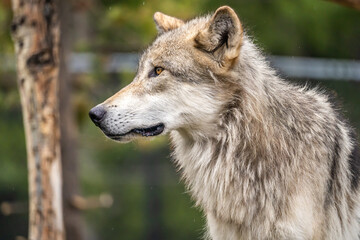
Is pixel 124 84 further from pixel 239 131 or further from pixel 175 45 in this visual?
pixel 239 131

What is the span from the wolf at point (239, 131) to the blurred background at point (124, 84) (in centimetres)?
409

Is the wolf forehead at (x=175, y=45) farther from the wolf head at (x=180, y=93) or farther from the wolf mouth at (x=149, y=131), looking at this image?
the wolf mouth at (x=149, y=131)

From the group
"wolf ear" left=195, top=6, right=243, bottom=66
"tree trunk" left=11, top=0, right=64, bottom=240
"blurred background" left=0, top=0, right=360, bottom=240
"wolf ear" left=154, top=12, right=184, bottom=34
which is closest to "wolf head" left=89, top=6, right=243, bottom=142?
"wolf ear" left=195, top=6, right=243, bottom=66

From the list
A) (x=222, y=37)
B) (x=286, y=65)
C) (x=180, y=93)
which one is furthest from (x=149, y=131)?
(x=286, y=65)

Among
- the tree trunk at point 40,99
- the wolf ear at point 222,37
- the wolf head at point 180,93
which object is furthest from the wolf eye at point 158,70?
the tree trunk at point 40,99

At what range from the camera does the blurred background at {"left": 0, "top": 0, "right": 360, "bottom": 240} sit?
9461 mm

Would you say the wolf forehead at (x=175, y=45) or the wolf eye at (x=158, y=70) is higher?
the wolf forehead at (x=175, y=45)

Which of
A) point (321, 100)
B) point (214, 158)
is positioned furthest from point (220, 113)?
point (321, 100)

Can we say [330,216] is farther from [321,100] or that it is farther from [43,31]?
[43,31]

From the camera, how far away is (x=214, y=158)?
186 inches

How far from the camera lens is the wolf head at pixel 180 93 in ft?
14.9

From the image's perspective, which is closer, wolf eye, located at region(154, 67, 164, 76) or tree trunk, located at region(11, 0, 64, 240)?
wolf eye, located at region(154, 67, 164, 76)

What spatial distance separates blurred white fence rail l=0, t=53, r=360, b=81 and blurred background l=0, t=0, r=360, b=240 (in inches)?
0.6

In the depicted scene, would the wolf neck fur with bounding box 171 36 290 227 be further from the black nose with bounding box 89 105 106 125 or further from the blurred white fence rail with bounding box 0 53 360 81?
the blurred white fence rail with bounding box 0 53 360 81
